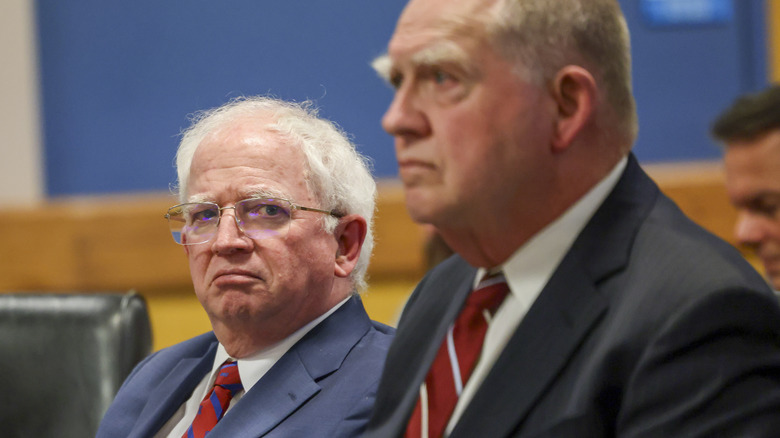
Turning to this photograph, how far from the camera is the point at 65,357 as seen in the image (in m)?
2.01

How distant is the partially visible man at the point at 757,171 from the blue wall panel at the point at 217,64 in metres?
1.75

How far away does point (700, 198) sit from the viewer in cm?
308

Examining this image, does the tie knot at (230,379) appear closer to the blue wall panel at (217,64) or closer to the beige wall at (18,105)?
the blue wall panel at (217,64)

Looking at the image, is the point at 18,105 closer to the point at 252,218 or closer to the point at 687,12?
the point at 252,218

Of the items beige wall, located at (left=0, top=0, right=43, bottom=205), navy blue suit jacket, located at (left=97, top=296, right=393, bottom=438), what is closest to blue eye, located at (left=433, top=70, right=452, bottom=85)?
navy blue suit jacket, located at (left=97, top=296, right=393, bottom=438)

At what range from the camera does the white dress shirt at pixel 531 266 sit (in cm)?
106

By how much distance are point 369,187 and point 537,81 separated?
2.95 feet

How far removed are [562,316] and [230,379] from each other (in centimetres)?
84

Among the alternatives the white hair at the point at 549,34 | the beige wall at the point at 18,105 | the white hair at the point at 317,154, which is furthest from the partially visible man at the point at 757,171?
the beige wall at the point at 18,105

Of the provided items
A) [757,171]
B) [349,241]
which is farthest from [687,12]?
[349,241]

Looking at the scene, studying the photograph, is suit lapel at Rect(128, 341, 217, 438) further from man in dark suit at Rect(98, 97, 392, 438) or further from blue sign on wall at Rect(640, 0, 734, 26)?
blue sign on wall at Rect(640, 0, 734, 26)

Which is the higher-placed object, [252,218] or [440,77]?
[440,77]

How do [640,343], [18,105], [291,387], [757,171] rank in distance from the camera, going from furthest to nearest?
[18,105] < [757,171] < [291,387] < [640,343]

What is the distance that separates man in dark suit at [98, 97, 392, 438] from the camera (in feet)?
5.29
